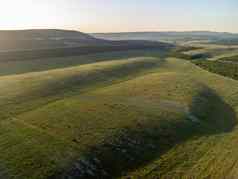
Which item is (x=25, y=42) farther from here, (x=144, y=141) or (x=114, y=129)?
(x=144, y=141)

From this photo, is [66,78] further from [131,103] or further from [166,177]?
[166,177]

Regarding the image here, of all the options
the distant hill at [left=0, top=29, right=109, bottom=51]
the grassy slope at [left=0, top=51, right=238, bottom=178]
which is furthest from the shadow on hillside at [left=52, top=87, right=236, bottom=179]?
the distant hill at [left=0, top=29, right=109, bottom=51]

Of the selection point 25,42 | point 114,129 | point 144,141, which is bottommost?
point 144,141

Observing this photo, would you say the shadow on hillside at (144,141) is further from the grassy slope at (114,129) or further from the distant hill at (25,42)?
the distant hill at (25,42)

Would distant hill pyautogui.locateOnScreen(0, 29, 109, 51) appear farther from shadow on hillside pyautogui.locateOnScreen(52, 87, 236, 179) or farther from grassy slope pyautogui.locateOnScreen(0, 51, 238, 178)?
shadow on hillside pyautogui.locateOnScreen(52, 87, 236, 179)

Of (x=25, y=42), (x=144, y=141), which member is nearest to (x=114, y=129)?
(x=144, y=141)

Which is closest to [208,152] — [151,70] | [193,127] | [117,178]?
[193,127]
